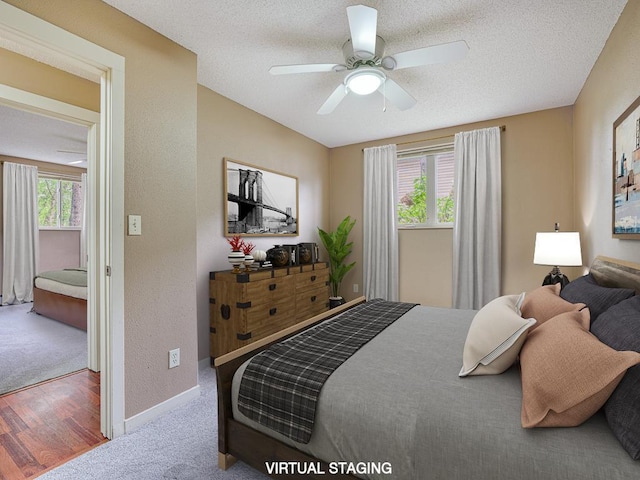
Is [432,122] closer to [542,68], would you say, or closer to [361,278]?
[542,68]

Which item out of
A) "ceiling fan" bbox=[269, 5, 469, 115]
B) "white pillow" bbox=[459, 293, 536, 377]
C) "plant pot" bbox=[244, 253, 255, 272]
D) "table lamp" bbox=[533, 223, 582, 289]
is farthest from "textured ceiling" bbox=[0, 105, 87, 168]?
"table lamp" bbox=[533, 223, 582, 289]

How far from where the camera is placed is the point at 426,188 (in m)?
4.21

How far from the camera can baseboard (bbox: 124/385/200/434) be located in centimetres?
194

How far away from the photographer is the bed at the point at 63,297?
12.4 ft

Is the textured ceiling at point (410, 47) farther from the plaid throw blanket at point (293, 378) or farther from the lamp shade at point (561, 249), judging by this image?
the plaid throw blanket at point (293, 378)

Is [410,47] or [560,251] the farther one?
[560,251]

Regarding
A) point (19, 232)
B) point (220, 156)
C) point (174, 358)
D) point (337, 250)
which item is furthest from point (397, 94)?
point (19, 232)

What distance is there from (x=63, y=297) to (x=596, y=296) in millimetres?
5172

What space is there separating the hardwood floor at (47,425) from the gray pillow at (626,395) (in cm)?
236

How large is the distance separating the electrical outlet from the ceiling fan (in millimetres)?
1977

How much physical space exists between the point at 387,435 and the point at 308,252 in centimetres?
272

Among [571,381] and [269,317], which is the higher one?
[571,381]

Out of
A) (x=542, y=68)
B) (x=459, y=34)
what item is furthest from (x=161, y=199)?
(x=542, y=68)

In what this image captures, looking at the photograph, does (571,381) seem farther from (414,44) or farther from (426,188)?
(426,188)
